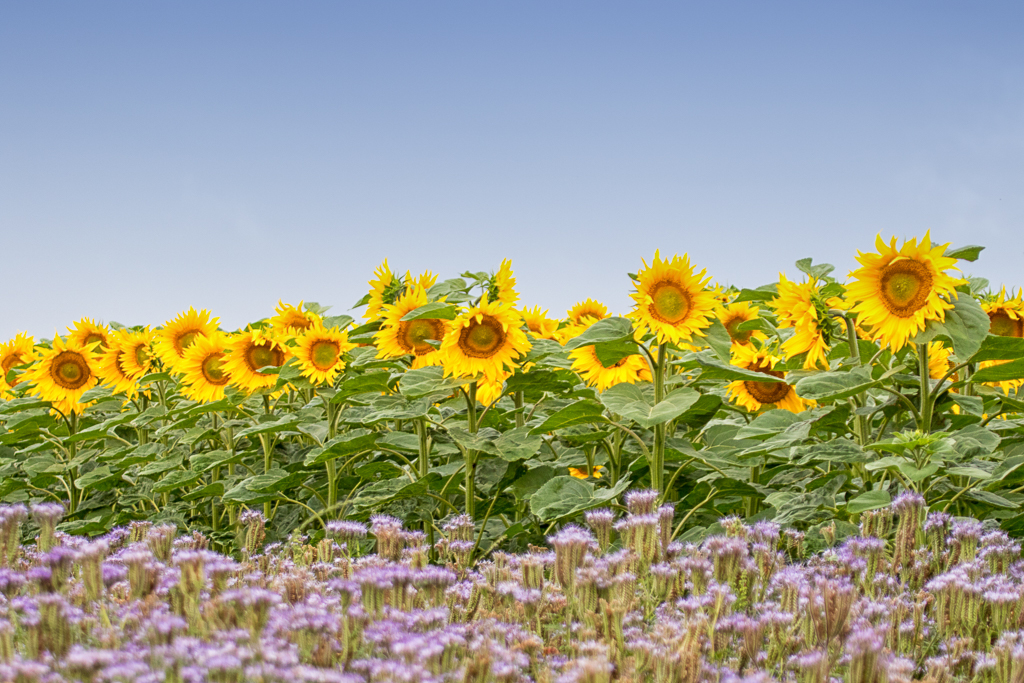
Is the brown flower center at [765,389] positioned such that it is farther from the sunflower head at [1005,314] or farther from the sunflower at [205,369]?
the sunflower at [205,369]

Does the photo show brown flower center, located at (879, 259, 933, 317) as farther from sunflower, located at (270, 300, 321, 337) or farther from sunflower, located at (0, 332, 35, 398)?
sunflower, located at (0, 332, 35, 398)

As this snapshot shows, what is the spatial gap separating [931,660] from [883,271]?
2.33 metres

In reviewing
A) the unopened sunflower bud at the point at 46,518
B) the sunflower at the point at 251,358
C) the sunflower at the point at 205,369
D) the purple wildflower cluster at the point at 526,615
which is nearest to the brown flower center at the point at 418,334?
the sunflower at the point at 251,358

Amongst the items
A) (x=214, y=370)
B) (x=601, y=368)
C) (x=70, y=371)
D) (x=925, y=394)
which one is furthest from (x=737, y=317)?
(x=70, y=371)

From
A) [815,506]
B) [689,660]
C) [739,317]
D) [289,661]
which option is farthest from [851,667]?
[739,317]

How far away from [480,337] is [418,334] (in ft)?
2.29

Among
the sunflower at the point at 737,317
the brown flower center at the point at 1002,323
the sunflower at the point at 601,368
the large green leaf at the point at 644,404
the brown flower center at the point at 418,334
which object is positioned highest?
the sunflower at the point at 737,317

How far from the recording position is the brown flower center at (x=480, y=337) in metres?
4.72

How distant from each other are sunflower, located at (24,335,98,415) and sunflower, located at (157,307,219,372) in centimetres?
112

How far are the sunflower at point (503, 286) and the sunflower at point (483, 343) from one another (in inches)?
7.3

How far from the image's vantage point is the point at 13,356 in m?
9.86

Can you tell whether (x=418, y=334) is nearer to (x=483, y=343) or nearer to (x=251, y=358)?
(x=483, y=343)

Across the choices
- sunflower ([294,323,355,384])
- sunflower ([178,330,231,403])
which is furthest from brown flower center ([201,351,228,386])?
sunflower ([294,323,355,384])

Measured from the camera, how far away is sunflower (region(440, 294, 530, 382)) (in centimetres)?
470
